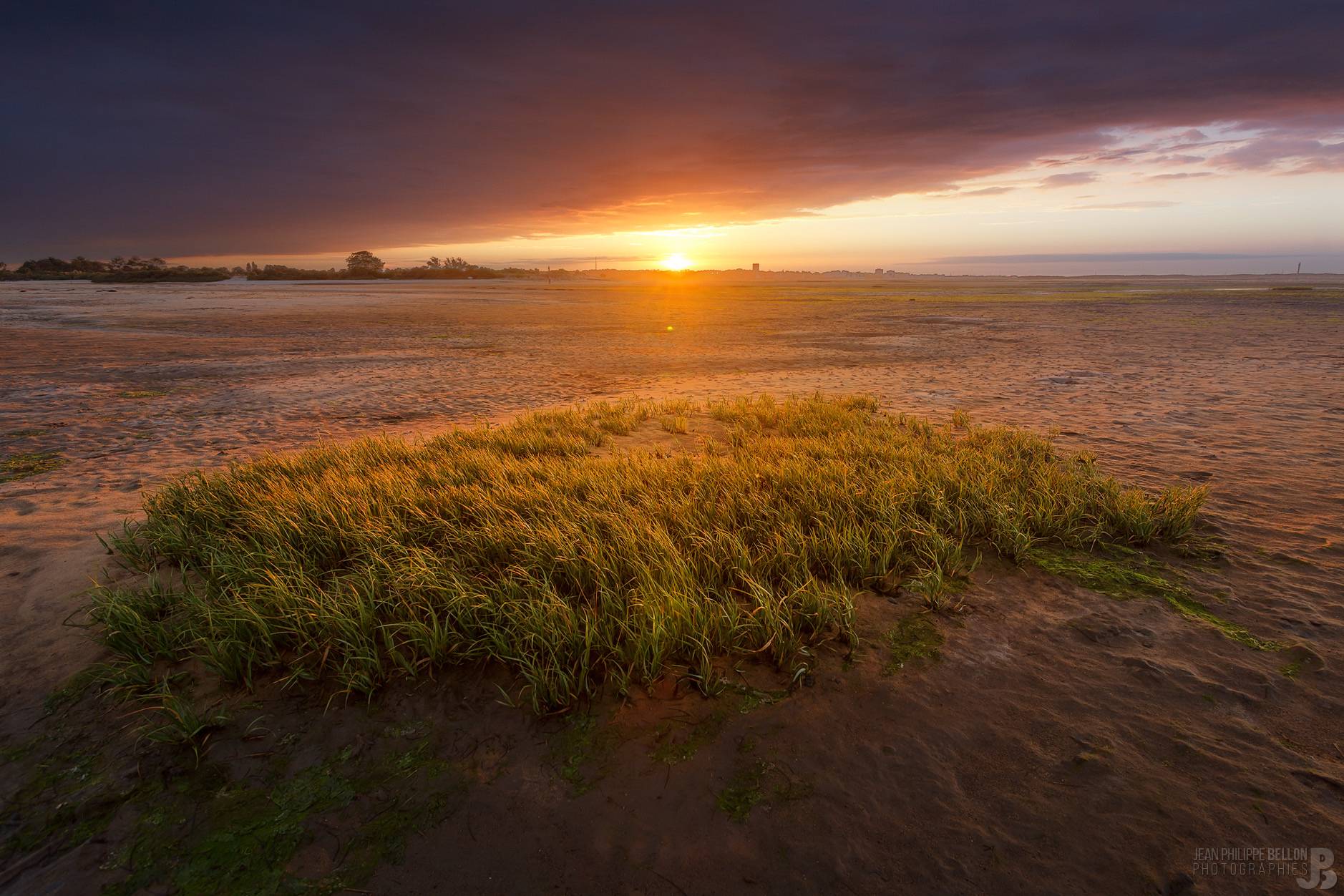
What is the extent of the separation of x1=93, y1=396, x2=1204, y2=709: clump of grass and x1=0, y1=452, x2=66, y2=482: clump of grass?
2.70 metres

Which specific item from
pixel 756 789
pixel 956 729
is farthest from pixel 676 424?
pixel 756 789

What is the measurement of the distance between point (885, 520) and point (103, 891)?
571cm

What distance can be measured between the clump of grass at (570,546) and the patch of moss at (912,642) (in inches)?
12.4

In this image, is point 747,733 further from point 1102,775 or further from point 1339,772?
point 1339,772

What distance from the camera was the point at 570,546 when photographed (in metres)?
4.86

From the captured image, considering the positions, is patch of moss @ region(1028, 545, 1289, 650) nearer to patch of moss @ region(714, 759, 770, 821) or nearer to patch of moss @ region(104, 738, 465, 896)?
patch of moss @ region(714, 759, 770, 821)

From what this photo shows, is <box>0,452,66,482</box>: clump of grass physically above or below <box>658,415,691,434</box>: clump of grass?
below

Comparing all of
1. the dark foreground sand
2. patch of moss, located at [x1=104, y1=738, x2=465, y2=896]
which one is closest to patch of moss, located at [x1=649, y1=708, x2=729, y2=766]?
the dark foreground sand

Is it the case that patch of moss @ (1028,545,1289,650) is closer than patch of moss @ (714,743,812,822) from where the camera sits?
No

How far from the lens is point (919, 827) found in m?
2.78

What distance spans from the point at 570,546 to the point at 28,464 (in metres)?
8.99

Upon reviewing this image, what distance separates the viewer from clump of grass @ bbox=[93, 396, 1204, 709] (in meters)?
3.93

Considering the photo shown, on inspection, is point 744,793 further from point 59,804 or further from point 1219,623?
point 1219,623
